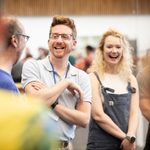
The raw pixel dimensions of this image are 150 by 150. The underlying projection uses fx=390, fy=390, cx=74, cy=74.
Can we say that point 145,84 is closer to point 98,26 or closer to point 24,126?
point 24,126

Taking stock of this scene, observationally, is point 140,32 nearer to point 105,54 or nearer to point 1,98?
point 105,54

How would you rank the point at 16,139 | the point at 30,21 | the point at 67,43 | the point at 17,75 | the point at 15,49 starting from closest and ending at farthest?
the point at 16,139 → the point at 15,49 → the point at 67,43 → the point at 17,75 → the point at 30,21

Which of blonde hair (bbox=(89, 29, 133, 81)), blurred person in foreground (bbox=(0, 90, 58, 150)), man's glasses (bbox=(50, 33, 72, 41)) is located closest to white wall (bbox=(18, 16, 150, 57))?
blonde hair (bbox=(89, 29, 133, 81))

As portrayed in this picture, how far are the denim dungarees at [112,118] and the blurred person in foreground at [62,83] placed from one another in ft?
0.96

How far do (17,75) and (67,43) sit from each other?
77.6 inches

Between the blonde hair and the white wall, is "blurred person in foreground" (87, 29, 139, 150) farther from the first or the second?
the white wall

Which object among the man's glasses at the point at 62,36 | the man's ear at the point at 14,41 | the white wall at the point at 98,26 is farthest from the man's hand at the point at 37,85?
the white wall at the point at 98,26

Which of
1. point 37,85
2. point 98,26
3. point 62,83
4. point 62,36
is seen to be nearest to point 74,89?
point 62,83

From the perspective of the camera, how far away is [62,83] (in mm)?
2258

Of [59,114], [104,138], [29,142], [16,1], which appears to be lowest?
[104,138]

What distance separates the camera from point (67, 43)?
2447 millimetres

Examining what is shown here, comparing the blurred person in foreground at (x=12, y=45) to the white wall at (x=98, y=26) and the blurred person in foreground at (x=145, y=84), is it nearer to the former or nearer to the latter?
the blurred person in foreground at (x=145, y=84)

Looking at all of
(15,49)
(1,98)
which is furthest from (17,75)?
(1,98)

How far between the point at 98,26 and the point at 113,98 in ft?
34.4
